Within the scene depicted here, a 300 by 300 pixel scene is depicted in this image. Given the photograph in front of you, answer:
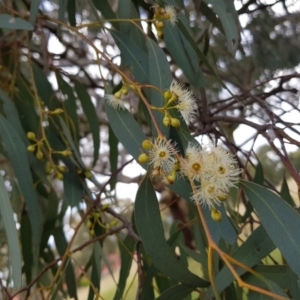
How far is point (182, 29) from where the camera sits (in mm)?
872

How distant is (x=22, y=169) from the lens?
2.75 feet

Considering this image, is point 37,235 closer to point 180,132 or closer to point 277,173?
point 180,132

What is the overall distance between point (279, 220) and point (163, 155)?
0.16 metres

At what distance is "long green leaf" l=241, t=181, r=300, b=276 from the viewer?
1.90ft

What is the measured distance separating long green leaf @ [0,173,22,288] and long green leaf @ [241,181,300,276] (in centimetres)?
29

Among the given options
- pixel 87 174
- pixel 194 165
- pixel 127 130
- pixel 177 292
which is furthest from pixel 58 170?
pixel 194 165

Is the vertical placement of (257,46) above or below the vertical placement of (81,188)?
above

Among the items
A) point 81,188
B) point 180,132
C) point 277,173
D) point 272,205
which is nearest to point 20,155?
point 81,188

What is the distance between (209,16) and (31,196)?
1.89 ft

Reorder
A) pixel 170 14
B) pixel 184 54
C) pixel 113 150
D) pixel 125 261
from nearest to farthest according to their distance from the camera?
pixel 170 14 → pixel 184 54 → pixel 125 261 → pixel 113 150

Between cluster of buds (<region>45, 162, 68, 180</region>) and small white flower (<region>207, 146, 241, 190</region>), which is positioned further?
cluster of buds (<region>45, 162, 68, 180</region>)

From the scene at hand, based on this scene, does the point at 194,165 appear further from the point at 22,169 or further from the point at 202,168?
the point at 22,169

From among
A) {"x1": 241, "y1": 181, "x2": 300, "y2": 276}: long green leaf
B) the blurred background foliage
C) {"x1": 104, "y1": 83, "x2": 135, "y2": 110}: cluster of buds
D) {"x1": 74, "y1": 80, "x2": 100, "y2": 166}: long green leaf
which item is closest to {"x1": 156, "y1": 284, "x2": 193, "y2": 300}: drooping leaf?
the blurred background foliage

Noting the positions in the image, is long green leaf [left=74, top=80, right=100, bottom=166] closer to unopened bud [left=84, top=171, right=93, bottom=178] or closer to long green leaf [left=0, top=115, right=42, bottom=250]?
unopened bud [left=84, top=171, right=93, bottom=178]
